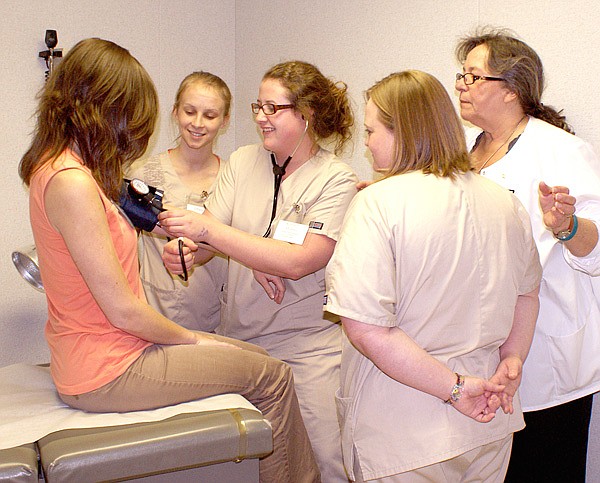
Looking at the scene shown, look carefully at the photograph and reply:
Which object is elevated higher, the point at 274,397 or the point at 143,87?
the point at 143,87

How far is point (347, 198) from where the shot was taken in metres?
2.39

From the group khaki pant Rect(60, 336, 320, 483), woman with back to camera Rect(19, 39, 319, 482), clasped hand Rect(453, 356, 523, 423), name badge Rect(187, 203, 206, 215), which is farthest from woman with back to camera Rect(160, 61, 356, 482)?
clasped hand Rect(453, 356, 523, 423)

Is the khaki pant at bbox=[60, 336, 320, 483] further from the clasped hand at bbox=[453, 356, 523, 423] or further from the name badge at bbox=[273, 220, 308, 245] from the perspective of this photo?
the clasped hand at bbox=[453, 356, 523, 423]

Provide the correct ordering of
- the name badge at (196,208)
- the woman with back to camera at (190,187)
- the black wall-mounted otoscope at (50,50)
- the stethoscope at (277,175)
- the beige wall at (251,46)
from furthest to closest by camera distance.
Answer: the black wall-mounted otoscope at (50,50) → the woman with back to camera at (190,187) → the name badge at (196,208) → the stethoscope at (277,175) → the beige wall at (251,46)

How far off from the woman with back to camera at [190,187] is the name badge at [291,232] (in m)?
0.54

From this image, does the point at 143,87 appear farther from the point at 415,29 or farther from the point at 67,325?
the point at 415,29

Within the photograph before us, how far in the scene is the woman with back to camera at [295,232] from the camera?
2318 mm

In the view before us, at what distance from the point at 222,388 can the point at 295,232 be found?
24.2 inches

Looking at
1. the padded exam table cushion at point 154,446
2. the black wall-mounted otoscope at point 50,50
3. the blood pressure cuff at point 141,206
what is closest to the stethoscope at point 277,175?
the blood pressure cuff at point 141,206

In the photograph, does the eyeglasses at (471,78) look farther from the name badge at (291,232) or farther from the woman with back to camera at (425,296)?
the name badge at (291,232)

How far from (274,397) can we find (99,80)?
1013mm

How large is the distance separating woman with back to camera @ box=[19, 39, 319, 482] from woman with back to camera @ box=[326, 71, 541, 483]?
0.53m

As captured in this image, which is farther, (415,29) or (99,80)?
(415,29)

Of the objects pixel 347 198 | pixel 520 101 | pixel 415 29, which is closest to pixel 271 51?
pixel 415 29
